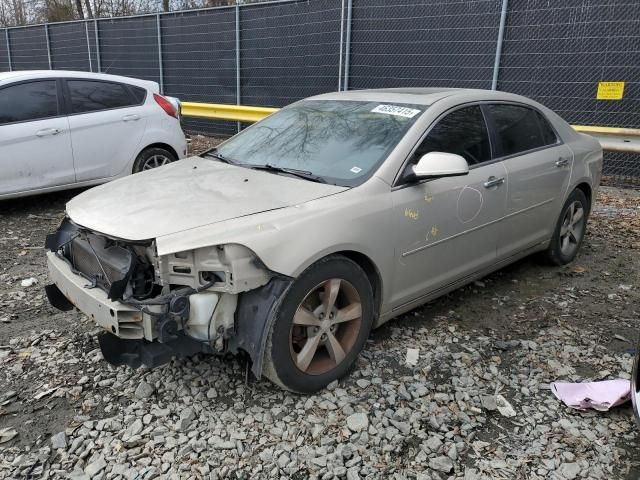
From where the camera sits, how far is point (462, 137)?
12.9 feet

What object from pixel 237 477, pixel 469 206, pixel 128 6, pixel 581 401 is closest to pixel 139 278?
pixel 237 477

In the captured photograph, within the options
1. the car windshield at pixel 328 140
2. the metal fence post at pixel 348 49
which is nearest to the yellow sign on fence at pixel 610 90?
the metal fence post at pixel 348 49

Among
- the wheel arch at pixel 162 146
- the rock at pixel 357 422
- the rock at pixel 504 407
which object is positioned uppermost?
the wheel arch at pixel 162 146

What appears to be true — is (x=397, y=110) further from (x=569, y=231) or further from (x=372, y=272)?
(x=569, y=231)

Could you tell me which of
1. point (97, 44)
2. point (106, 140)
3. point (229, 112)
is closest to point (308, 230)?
point (106, 140)

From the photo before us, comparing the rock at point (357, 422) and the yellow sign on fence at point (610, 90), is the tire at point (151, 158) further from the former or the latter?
the yellow sign on fence at point (610, 90)

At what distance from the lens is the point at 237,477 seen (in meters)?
2.54

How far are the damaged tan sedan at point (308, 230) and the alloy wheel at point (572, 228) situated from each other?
0.61 m

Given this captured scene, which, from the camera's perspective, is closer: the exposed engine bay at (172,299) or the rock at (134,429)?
the exposed engine bay at (172,299)

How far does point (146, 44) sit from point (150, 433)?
501 inches

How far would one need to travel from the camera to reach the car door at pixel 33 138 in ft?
19.8

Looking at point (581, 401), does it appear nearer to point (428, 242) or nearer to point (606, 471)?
point (606, 471)

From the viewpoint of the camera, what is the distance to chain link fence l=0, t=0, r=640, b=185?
8.16 meters

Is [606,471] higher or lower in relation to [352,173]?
lower
